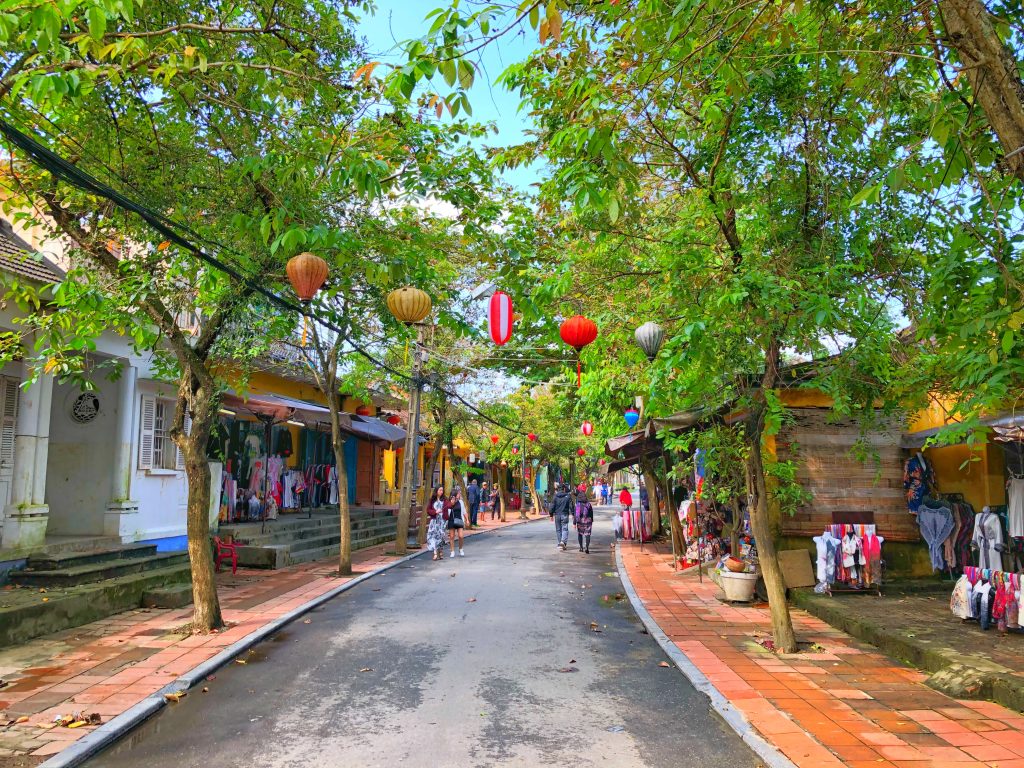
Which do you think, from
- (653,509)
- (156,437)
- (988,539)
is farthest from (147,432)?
(653,509)

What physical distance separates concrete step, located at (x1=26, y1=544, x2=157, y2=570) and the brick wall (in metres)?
10.9

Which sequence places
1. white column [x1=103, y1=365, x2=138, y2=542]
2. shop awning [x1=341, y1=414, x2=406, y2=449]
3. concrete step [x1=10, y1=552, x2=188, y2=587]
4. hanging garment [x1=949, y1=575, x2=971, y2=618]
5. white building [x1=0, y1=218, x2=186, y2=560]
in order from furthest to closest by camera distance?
1. shop awning [x1=341, y1=414, x2=406, y2=449]
2. white column [x1=103, y1=365, x2=138, y2=542]
3. white building [x1=0, y1=218, x2=186, y2=560]
4. concrete step [x1=10, y1=552, x2=188, y2=587]
5. hanging garment [x1=949, y1=575, x2=971, y2=618]

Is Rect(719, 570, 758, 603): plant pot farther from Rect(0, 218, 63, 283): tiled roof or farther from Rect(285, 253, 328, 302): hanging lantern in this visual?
Rect(0, 218, 63, 283): tiled roof

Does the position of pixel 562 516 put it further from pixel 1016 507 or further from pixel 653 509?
pixel 1016 507

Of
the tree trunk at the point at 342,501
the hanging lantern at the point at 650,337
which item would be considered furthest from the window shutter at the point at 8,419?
the hanging lantern at the point at 650,337

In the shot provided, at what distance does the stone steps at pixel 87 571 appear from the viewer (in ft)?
31.6

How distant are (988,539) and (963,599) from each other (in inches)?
56.9

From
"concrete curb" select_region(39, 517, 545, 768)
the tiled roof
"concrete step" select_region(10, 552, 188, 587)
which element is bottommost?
"concrete curb" select_region(39, 517, 545, 768)

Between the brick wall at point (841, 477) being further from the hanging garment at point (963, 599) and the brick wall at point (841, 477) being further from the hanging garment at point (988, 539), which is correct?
the hanging garment at point (963, 599)

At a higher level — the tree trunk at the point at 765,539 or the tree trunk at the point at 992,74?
the tree trunk at the point at 992,74

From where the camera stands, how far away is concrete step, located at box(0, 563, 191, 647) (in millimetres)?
7977

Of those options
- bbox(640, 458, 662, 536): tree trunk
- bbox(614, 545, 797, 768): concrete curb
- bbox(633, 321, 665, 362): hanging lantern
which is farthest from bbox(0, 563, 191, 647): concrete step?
bbox(640, 458, 662, 536): tree trunk

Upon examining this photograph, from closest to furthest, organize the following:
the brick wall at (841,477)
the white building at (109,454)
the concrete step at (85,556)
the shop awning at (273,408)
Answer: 1. the concrete step at (85,556)
2. the brick wall at (841,477)
3. the white building at (109,454)
4. the shop awning at (273,408)

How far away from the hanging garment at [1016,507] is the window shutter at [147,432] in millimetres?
13894
